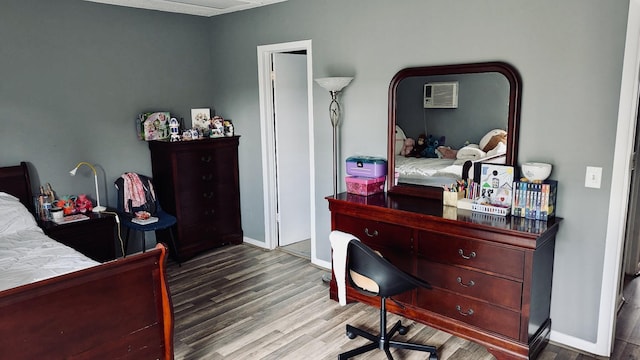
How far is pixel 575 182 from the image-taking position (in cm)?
272

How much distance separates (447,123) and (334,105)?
1.04 m

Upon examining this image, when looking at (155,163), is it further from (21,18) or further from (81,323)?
(81,323)

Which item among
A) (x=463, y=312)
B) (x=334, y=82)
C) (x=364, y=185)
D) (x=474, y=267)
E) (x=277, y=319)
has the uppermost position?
(x=334, y=82)

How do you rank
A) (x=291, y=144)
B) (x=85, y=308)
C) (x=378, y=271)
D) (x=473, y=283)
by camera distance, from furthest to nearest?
(x=291, y=144) < (x=473, y=283) < (x=378, y=271) < (x=85, y=308)

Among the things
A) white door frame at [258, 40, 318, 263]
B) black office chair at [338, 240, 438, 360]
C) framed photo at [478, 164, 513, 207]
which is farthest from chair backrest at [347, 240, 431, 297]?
white door frame at [258, 40, 318, 263]

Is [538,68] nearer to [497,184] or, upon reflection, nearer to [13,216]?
[497,184]

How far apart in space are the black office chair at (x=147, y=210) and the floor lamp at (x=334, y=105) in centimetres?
147

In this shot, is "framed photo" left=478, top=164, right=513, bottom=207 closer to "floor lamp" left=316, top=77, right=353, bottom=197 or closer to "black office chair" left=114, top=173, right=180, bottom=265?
"floor lamp" left=316, top=77, right=353, bottom=197

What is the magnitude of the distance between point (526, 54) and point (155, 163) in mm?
3363

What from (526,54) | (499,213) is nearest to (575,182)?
(499,213)

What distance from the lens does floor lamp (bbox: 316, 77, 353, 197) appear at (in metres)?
3.57

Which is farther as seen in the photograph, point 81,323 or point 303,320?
point 303,320

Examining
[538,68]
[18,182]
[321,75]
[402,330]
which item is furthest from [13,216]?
[538,68]

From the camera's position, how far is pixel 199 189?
A: 4508 mm
